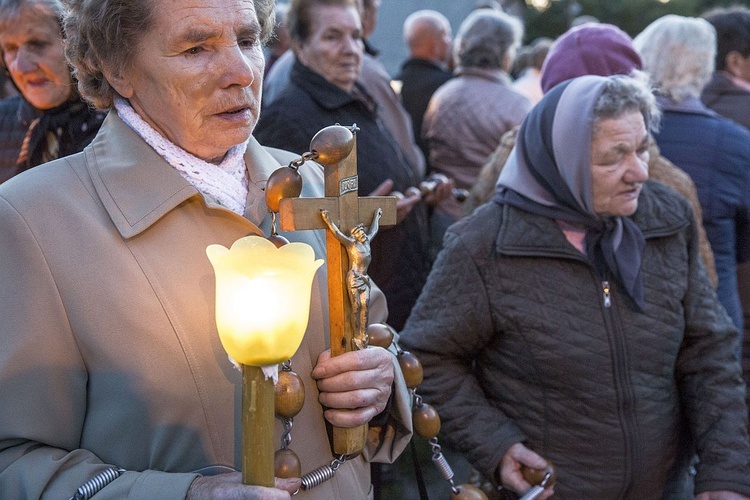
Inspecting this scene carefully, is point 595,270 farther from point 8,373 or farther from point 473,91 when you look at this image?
point 473,91

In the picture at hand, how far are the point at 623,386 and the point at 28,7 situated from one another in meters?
2.24

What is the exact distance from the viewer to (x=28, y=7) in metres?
2.66

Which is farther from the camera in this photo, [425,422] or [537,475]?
[537,475]

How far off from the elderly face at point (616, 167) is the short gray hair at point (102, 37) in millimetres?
1228

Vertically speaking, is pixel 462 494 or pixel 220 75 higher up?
pixel 220 75

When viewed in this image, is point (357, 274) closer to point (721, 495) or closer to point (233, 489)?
point (233, 489)

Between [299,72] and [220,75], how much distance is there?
6.88ft

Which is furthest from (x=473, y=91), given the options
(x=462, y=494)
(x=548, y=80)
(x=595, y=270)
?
(x=462, y=494)

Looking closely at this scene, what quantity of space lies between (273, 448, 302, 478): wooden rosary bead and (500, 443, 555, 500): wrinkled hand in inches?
43.6

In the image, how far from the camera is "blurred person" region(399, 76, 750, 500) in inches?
97.9

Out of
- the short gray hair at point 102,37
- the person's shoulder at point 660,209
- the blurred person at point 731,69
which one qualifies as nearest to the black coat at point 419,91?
the blurred person at point 731,69

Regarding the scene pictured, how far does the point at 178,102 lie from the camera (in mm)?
1676

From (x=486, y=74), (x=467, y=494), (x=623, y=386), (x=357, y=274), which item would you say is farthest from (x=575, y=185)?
(x=486, y=74)

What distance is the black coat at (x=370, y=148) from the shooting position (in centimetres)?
345
